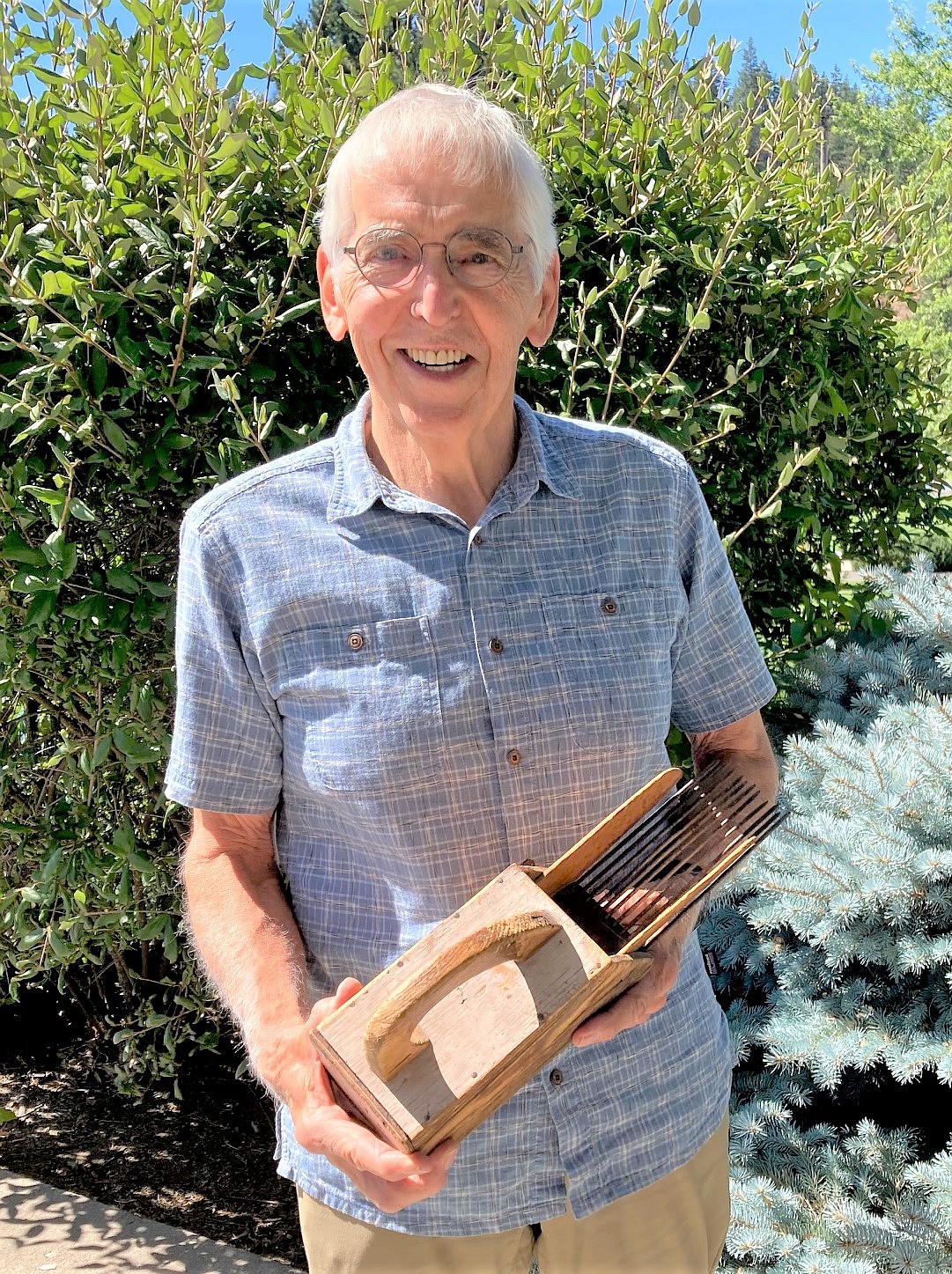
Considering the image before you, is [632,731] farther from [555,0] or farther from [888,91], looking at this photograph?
[888,91]

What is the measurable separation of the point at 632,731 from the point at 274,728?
510 mm

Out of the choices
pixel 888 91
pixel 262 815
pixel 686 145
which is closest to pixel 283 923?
pixel 262 815

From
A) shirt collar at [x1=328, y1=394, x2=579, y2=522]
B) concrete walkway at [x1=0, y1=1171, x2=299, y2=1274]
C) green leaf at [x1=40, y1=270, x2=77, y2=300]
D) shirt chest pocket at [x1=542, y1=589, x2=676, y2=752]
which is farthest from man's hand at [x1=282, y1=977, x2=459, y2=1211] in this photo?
concrete walkway at [x1=0, y1=1171, x2=299, y2=1274]

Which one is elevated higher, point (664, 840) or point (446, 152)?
point (446, 152)

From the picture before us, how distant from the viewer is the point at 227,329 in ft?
8.38

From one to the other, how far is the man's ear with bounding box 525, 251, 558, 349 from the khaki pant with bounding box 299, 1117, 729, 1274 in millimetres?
1256

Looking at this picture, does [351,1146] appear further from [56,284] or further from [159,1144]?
[159,1144]

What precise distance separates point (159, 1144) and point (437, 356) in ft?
9.46

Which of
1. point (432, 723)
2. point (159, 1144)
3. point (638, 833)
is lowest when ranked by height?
point (159, 1144)

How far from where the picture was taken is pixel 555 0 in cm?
296

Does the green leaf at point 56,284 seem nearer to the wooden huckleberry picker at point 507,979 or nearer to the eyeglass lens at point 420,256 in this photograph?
the eyeglass lens at point 420,256

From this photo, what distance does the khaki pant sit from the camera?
63.5 inches

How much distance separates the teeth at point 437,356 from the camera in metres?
1.56

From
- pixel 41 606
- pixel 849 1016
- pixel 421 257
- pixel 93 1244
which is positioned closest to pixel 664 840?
pixel 421 257
